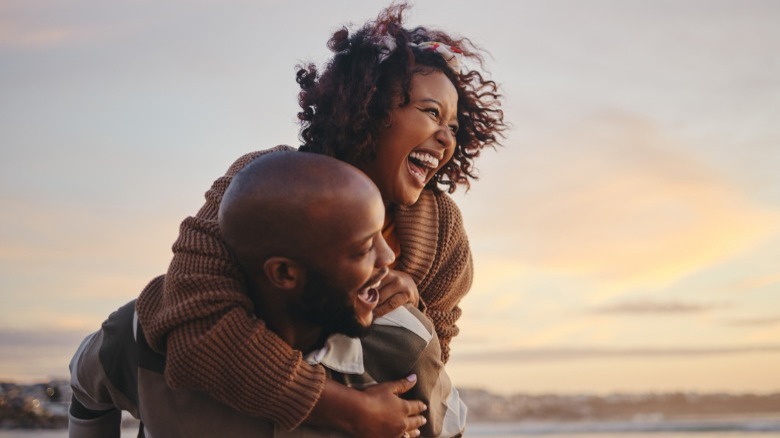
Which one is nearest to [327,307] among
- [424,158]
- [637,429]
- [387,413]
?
[387,413]

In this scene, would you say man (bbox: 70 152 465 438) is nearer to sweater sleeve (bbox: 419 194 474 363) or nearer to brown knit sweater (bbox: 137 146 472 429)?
brown knit sweater (bbox: 137 146 472 429)

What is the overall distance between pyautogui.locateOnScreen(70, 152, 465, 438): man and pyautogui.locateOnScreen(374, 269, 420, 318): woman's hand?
3 cm

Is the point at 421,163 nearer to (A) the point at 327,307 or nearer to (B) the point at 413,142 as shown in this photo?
(B) the point at 413,142

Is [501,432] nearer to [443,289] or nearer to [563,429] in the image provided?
[563,429]

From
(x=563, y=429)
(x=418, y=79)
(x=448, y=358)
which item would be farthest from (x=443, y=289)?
(x=563, y=429)

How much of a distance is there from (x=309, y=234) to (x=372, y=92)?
121cm

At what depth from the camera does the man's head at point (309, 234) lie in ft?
7.51

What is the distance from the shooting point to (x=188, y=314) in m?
2.39

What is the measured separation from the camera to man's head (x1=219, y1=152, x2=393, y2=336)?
90.1 inches

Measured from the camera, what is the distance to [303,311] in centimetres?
244

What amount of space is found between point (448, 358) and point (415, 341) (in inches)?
24.0

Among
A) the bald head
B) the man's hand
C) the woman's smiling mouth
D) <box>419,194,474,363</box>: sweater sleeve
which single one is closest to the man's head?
the bald head

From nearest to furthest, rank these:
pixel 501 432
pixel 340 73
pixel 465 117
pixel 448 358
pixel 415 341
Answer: pixel 415 341, pixel 448 358, pixel 340 73, pixel 465 117, pixel 501 432

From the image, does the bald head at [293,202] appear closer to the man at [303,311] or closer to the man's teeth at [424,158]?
the man at [303,311]
